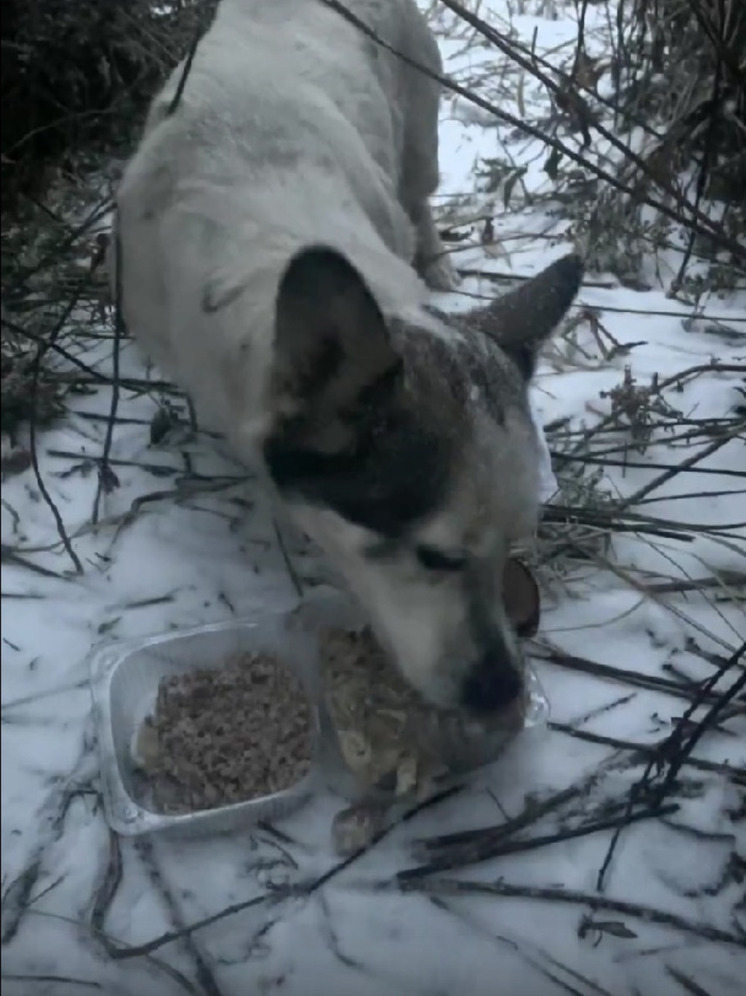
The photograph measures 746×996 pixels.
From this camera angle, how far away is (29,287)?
1191 millimetres

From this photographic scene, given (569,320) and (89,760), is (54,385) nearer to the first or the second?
(89,760)

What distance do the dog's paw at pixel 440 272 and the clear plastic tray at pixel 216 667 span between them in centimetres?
107

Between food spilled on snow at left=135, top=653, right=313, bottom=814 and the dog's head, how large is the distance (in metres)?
0.16

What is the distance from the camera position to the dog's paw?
Answer: 2468mm

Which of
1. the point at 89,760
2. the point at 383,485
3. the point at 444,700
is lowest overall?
the point at 444,700

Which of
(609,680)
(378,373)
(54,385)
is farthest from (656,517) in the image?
(54,385)

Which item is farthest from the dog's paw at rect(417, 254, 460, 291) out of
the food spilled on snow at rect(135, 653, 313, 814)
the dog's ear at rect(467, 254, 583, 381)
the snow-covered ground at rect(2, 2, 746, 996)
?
the food spilled on snow at rect(135, 653, 313, 814)

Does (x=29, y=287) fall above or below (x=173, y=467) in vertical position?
above

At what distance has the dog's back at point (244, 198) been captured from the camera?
157 centimetres

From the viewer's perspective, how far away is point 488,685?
146cm

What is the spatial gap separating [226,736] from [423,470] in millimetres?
383

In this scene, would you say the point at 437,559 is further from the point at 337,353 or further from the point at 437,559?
the point at 337,353

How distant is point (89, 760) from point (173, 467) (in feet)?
1.47

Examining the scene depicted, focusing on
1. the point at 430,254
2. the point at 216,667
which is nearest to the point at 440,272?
the point at 430,254
